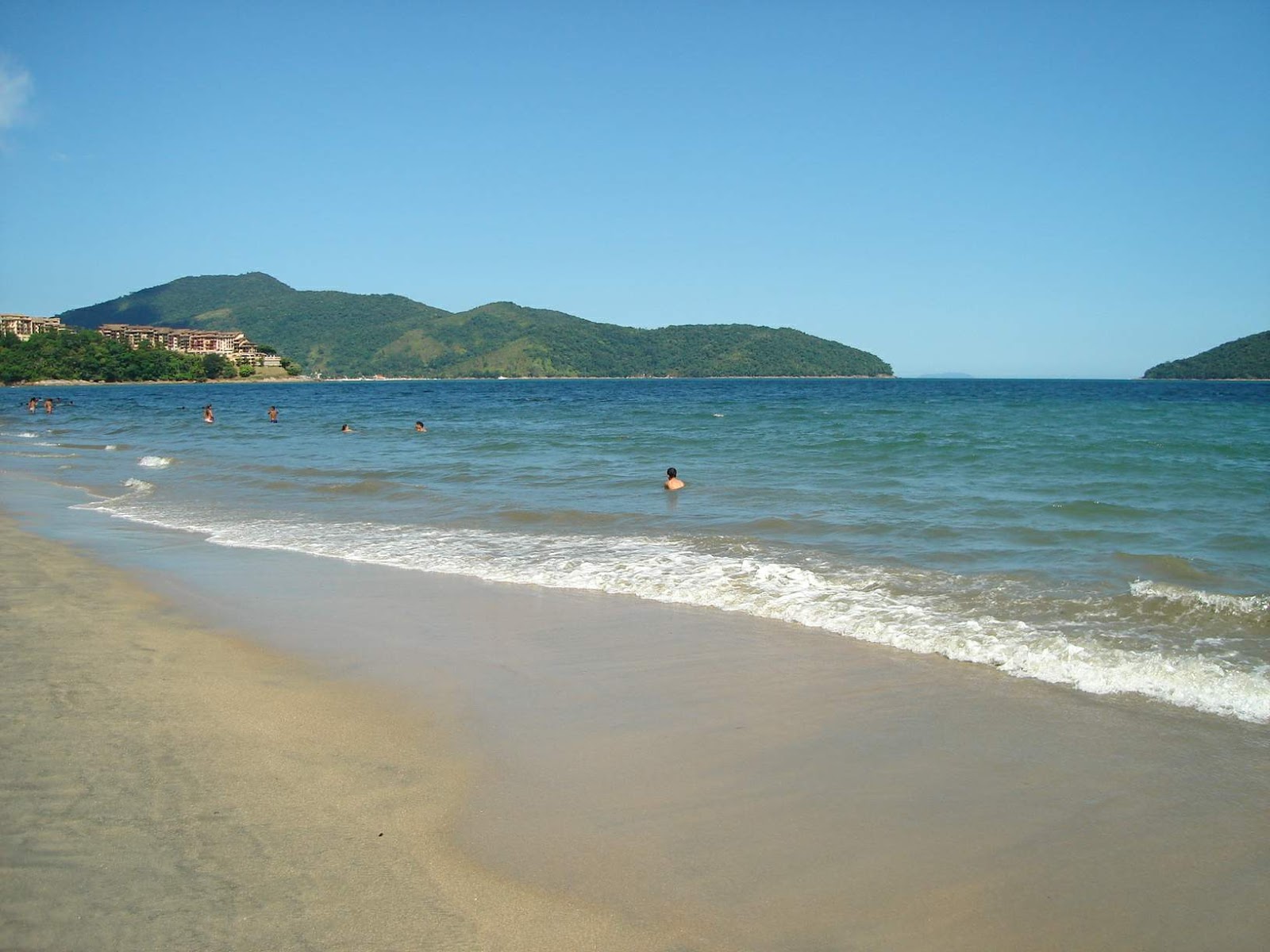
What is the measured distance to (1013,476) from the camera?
16.4 meters

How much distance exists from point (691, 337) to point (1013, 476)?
573ft

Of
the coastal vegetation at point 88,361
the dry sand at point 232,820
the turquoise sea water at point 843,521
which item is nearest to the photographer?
the dry sand at point 232,820

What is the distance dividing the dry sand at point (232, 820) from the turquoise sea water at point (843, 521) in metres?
3.72

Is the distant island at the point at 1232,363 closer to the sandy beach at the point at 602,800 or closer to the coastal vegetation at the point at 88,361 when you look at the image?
the sandy beach at the point at 602,800

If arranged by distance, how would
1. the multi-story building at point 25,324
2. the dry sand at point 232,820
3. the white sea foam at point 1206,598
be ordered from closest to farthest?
the dry sand at point 232,820 < the white sea foam at point 1206,598 < the multi-story building at point 25,324

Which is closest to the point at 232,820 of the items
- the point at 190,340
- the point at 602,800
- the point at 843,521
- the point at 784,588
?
the point at 602,800

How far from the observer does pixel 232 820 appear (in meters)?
3.70

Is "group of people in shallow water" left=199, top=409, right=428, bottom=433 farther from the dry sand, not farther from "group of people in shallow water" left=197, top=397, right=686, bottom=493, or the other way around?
the dry sand

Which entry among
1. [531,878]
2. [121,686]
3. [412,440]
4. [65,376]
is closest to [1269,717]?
[531,878]

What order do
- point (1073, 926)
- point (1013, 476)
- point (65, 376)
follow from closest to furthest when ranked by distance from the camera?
point (1073, 926), point (1013, 476), point (65, 376)

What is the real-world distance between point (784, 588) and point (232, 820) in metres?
5.46

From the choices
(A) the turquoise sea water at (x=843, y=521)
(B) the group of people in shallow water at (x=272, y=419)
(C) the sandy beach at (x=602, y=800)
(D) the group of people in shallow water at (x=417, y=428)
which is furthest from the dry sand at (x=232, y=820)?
(B) the group of people in shallow water at (x=272, y=419)

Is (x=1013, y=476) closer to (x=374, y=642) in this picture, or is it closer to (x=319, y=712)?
(x=374, y=642)

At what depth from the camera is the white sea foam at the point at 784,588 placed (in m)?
5.66
